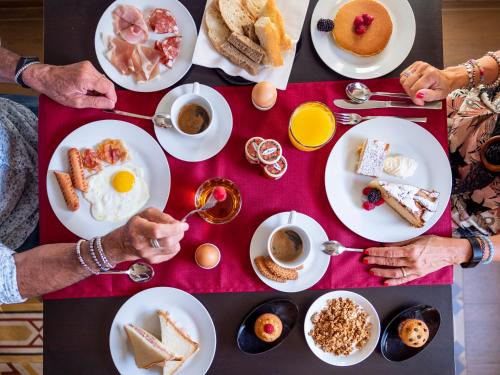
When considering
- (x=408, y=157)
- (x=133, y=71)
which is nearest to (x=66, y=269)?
(x=133, y=71)

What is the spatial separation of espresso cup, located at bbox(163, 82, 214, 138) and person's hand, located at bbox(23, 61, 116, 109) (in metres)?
0.24

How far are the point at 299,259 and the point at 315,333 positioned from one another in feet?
0.96

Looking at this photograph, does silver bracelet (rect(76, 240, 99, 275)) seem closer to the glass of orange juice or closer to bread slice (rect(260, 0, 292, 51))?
the glass of orange juice

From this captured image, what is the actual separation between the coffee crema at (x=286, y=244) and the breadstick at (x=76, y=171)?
0.70 metres

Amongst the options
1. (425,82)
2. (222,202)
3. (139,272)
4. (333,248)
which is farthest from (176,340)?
(425,82)

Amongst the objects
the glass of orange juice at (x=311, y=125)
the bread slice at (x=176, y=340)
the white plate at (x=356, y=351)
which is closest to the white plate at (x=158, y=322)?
the bread slice at (x=176, y=340)

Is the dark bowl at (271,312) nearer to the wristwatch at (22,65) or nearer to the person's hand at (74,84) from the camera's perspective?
the person's hand at (74,84)

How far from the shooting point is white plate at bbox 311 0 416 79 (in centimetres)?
150

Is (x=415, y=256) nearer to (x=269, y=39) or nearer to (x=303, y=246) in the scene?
(x=303, y=246)

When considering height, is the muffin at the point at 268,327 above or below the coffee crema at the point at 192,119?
below

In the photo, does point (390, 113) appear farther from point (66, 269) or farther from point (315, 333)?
point (66, 269)

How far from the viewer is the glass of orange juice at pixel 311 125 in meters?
1.44

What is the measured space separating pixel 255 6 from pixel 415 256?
3.50 feet

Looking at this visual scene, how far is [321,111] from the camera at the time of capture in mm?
1453
